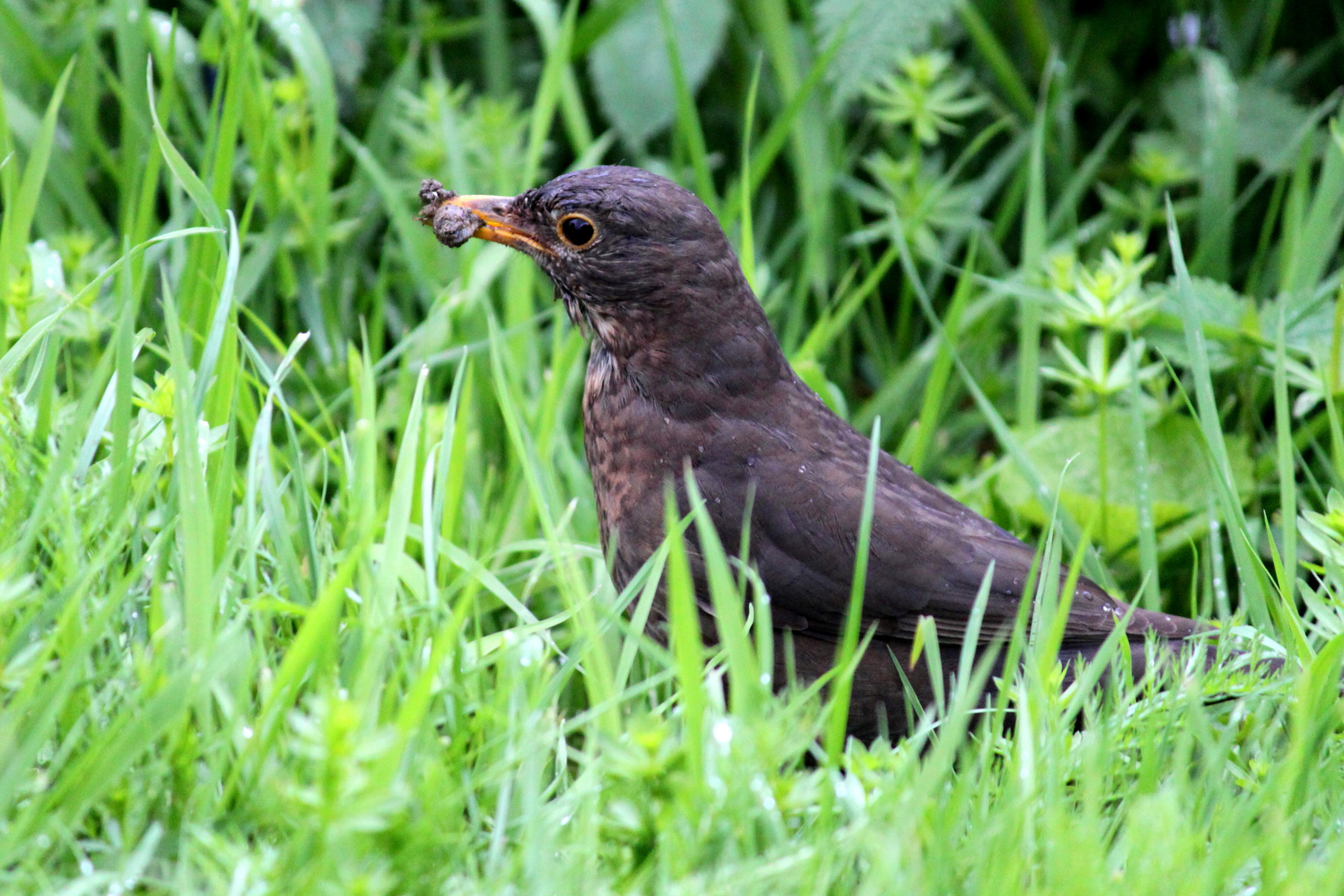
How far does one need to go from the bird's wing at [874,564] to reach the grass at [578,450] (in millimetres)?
108

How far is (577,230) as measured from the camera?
2949mm

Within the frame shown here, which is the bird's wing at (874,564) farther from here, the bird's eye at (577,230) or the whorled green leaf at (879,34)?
the whorled green leaf at (879,34)

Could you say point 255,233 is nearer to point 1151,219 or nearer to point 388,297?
point 388,297

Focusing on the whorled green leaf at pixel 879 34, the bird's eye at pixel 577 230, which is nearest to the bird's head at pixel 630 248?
the bird's eye at pixel 577 230

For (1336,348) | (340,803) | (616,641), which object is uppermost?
(1336,348)

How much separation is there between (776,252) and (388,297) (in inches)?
47.3

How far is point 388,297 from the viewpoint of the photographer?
4.29 metres

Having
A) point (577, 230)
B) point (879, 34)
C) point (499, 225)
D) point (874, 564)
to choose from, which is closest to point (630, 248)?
point (577, 230)

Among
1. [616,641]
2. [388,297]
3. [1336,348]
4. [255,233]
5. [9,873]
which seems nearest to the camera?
[9,873]

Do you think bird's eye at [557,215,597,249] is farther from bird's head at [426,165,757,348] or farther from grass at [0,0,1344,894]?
grass at [0,0,1344,894]

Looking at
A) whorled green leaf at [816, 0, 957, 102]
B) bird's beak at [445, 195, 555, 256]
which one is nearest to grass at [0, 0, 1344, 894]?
whorled green leaf at [816, 0, 957, 102]

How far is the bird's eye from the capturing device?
9.62ft

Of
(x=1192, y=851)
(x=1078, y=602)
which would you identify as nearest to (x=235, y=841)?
(x=1192, y=851)

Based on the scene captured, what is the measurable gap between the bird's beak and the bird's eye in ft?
0.20
